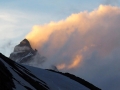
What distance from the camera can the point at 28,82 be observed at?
4663 inches

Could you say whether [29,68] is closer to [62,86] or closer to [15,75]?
[62,86]

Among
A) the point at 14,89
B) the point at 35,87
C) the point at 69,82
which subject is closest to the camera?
the point at 14,89

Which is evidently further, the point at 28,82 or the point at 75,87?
the point at 75,87

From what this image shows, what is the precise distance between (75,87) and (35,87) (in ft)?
117

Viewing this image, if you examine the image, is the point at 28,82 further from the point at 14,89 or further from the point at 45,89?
the point at 14,89

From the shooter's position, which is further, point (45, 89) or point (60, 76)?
point (60, 76)

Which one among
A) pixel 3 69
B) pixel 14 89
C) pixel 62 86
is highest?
pixel 62 86

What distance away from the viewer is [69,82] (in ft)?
498

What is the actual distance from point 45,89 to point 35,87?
16.2ft

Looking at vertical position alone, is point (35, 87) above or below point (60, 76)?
below

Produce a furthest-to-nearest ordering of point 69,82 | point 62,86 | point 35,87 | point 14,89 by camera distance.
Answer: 1. point 69,82
2. point 62,86
3. point 35,87
4. point 14,89

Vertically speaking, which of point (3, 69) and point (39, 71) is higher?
point (39, 71)

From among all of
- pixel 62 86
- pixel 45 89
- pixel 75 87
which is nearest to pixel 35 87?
pixel 45 89

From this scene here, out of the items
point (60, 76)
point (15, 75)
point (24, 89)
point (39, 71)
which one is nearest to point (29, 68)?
point (39, 71)
